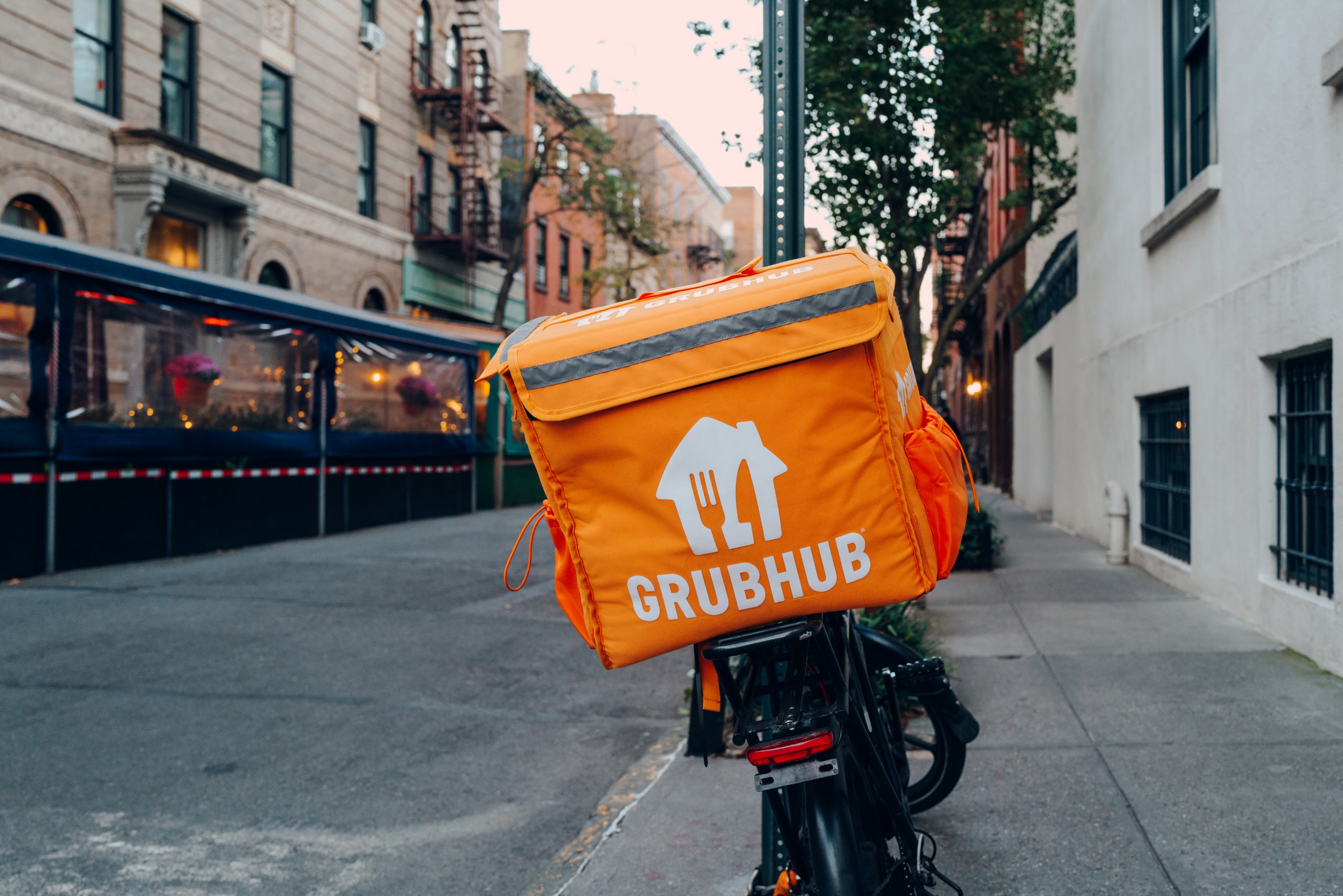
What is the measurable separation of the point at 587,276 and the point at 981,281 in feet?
58.7

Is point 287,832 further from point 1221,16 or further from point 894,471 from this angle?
point 1221,16

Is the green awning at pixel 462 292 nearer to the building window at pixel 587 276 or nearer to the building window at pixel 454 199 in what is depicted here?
the building window at pixel 454 199

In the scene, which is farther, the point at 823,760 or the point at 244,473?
the point at 244,473

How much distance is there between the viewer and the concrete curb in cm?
362

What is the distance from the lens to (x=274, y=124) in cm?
1947

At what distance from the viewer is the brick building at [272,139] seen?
14.9 metres

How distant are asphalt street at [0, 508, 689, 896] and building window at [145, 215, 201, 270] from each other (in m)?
9.54

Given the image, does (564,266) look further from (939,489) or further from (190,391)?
(939,489)

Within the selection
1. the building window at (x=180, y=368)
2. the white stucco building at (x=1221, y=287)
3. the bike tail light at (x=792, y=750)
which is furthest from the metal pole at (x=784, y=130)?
the building window at (x=180, y=368)

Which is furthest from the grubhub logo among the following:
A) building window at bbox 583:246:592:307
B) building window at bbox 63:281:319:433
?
building window at bbox 583:246:592:307

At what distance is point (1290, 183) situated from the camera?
6.11m

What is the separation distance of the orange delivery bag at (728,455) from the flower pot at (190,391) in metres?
10.6

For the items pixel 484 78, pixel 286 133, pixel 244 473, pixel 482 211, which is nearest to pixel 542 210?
pixel 482 211

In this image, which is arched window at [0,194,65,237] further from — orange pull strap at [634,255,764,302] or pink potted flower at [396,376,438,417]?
orange pull strap at [634,255,764,302]
